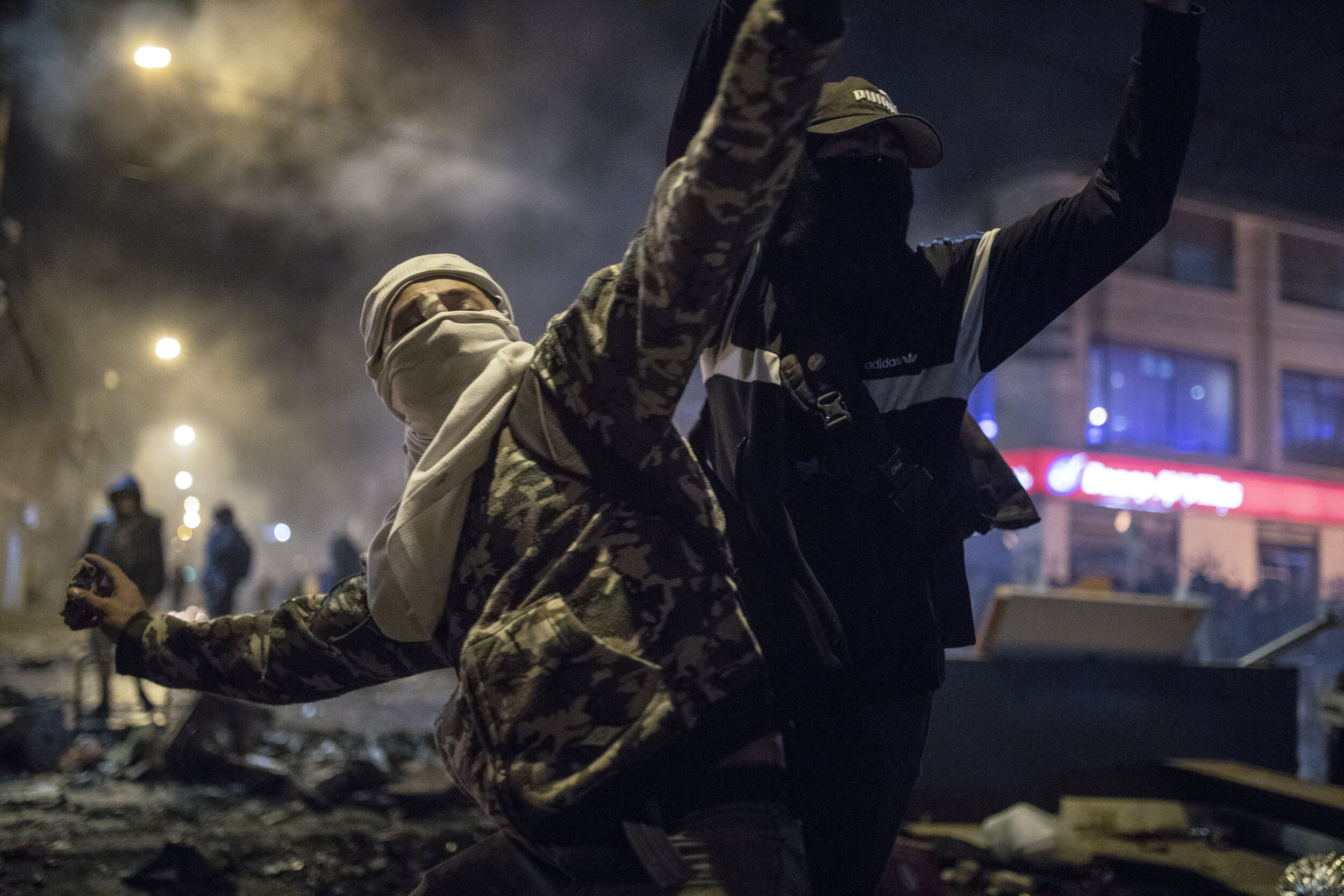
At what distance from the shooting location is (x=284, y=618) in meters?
1.64

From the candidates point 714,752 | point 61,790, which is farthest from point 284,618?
point 61,790

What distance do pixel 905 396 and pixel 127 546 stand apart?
26.1 feet

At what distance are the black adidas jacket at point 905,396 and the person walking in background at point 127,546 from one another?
7651 millimetres

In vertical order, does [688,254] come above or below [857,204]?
below

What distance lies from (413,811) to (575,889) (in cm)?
474

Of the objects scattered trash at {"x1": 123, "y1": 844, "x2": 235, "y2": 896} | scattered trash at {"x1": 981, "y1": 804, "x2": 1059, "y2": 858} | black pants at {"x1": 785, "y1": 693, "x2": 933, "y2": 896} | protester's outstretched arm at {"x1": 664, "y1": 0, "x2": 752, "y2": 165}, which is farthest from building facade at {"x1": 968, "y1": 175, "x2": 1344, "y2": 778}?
protester's outstretched arm at {"x1": 664, "y1": 0, "x2": 752, "y2": 165}

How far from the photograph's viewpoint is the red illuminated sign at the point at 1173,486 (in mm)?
19297

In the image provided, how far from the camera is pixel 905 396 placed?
5.43 feet

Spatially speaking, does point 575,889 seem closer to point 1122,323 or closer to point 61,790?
point 61,790

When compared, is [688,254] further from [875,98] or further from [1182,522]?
[1182,522]

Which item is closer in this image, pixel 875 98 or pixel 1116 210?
pixel 1116 210

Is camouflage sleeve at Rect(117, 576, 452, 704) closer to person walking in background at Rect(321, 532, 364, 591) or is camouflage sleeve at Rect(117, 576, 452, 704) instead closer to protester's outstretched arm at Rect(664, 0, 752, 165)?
protester's outstretched arm at Rect(664, 0, 752, 165)

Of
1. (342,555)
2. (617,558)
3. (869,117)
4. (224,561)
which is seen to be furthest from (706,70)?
(342,555)

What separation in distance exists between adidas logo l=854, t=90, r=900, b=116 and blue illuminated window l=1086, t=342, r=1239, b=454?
2019cm
